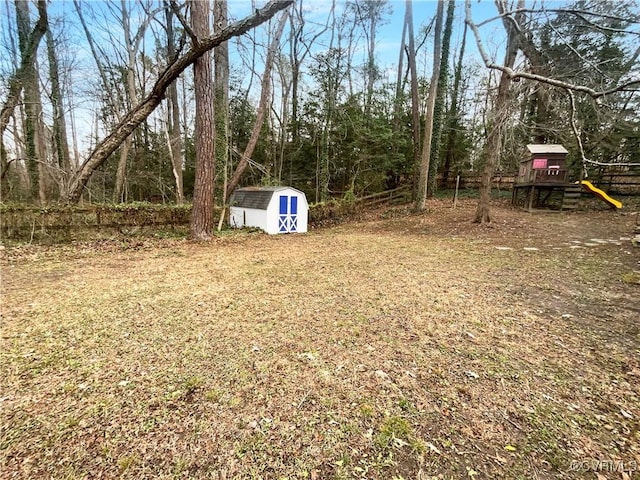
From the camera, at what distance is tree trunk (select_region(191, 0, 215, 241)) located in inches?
274

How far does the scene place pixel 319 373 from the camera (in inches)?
89.2

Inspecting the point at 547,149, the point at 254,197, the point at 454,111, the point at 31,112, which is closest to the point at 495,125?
the point at 254,197

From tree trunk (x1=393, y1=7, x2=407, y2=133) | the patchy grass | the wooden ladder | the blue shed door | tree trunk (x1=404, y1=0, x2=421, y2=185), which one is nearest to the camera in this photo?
the patchy grass

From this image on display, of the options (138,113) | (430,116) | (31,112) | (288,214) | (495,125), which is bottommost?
(288,214)

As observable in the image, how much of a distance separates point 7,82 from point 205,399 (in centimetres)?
1180

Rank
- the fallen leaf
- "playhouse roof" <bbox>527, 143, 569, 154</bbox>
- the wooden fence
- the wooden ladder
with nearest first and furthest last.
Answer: the fallen leaf
the wooden fence
"playhouse roof" <bbox>527, 143, 569, 154</bbox>
the wooden ladder

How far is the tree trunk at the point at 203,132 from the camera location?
696 centimetres

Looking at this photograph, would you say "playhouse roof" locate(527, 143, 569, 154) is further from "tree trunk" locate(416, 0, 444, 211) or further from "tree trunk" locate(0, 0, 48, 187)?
"tree trunk" locate(0, 0, 48, 187)

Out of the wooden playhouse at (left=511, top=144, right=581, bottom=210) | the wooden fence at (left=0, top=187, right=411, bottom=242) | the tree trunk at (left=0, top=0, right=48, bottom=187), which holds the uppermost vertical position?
the tree trunk at (left=0, top=0, right=48, bottom=187)

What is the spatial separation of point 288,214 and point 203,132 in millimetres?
3461

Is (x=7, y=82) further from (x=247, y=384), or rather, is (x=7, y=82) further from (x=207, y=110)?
(x=247, y=384)

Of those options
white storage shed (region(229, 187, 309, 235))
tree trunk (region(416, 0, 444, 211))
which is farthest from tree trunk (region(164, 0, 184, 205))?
tree trunk (region(416, 0, 444, 211))

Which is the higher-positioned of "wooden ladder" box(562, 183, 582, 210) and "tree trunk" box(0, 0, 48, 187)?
"tree trunk" box(0, 0, 48, 187)

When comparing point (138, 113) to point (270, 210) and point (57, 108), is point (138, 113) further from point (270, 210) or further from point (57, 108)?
point (57, 108)
